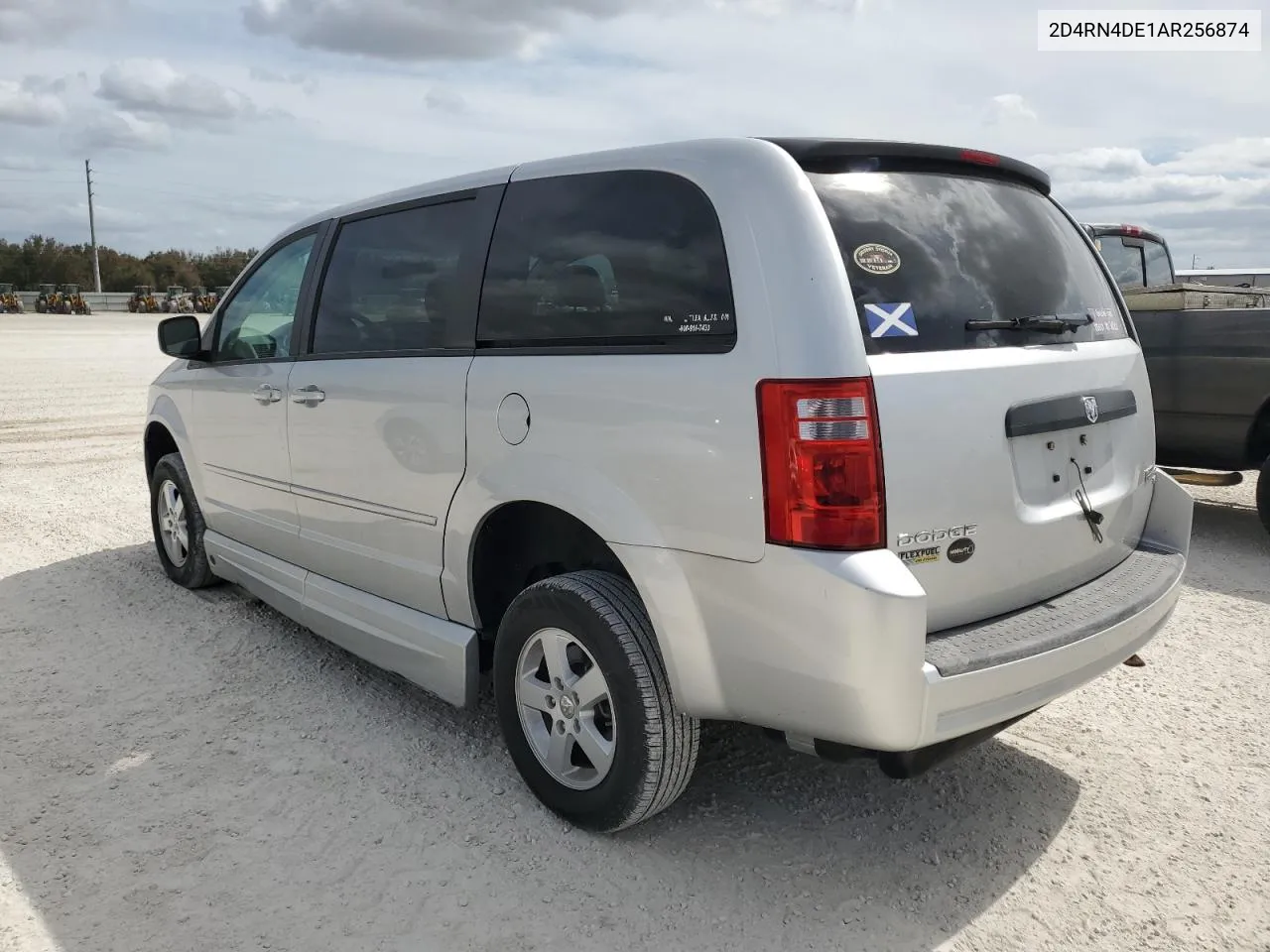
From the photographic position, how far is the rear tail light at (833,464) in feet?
8.00

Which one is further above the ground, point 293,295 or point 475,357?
point 293,295

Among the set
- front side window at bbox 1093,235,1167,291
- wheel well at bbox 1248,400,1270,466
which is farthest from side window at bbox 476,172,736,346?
front side window at bbox 1093,235,1167,291

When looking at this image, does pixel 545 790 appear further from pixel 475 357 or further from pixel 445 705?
pixel 475 357

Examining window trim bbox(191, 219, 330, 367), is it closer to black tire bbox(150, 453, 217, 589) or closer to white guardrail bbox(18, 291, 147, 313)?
black tire bbox(150, 453, 217, 589)

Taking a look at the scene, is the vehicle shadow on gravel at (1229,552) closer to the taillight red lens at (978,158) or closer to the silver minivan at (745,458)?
the silver minivan at (745,458)

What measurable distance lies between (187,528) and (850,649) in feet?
13.7

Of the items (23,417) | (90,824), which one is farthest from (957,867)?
(23,417)

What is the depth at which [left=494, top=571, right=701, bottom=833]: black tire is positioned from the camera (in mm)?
2814

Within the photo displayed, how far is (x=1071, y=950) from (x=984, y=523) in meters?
1.08

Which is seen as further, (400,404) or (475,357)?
(400,404)

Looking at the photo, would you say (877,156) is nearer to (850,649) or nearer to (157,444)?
(850,649)

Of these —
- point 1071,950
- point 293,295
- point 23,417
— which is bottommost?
point 1071,950

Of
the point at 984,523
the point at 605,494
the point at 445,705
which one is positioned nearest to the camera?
the point at 984,523

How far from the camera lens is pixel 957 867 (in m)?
2.91
